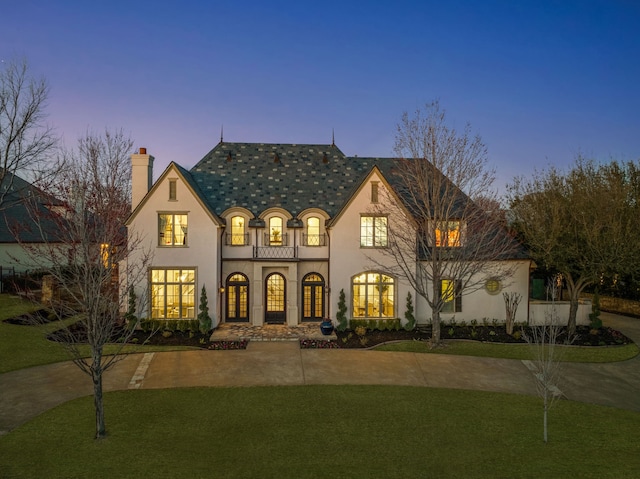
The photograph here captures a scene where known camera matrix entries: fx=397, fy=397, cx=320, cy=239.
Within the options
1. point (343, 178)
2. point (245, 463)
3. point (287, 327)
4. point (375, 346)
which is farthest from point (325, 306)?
point (245, 463)

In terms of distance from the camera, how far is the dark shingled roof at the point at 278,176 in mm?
24219

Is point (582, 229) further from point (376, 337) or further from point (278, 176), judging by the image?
point (278, 176)

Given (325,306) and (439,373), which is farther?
(325,306)

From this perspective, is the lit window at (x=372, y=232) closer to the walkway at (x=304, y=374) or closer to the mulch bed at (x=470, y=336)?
the mulch bed at (x=470, y=336)

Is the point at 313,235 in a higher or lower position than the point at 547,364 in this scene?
higher

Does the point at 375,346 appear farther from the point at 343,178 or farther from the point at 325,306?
the point at 343,178

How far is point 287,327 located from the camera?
22.4 meters

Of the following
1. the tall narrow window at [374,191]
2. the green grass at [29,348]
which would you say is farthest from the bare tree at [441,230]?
the green grass at [29,348]

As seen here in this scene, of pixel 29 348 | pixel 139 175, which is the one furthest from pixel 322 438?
pixel 139 175

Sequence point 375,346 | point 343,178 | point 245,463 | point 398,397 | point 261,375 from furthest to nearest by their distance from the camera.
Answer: point 343,178 < point 375,346 < point 261,375 < point 398,397 < point 245,463

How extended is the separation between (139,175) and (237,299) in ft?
30.7

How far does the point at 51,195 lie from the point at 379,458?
18.8m

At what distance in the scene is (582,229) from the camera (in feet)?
68.9

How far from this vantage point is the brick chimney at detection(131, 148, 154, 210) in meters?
23.3
